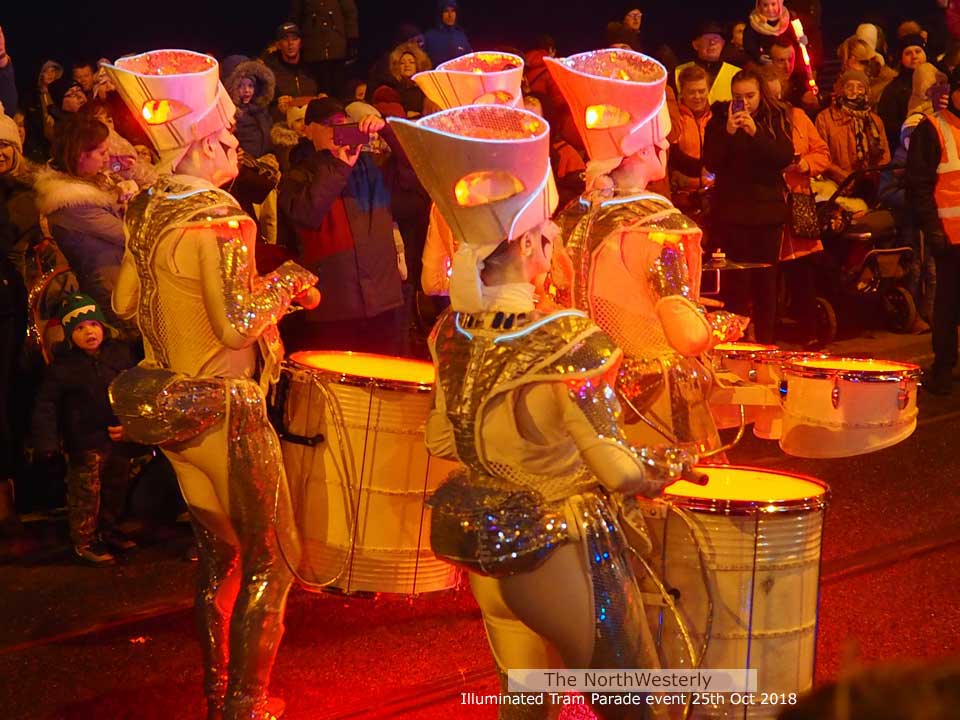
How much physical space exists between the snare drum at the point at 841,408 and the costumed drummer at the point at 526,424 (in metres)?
1.32

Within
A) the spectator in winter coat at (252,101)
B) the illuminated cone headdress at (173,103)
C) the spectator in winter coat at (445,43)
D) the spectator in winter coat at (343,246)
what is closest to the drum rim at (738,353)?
the illuminated cone headdress at (173,103)

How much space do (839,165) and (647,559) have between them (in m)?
8.01

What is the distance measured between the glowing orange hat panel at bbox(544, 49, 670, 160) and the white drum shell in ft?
3.03

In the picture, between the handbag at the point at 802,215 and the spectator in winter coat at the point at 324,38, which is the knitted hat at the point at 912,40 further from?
the spectator in winter coat at the point at 324,38

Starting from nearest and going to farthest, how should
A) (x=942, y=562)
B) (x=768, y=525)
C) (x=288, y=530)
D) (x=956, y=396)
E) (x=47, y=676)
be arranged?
(x=768, y=525) < (x=288, y=530) < (x=47, y=676) < (x=942, y=562) < (x=956, y=396)

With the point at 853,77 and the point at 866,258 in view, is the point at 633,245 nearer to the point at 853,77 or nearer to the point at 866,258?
the point at 866,258

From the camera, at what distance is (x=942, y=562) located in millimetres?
5875

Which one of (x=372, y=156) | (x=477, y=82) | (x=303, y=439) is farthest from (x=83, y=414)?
(x=477, y=82)

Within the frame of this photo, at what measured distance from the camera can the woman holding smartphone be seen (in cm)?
865

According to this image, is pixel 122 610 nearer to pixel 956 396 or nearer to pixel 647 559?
pixel 647 559

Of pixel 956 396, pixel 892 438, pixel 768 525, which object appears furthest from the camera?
pixel 956 396

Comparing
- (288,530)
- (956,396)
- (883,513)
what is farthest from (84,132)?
(956,396)

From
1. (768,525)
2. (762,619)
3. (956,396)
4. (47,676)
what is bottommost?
(956,396)
